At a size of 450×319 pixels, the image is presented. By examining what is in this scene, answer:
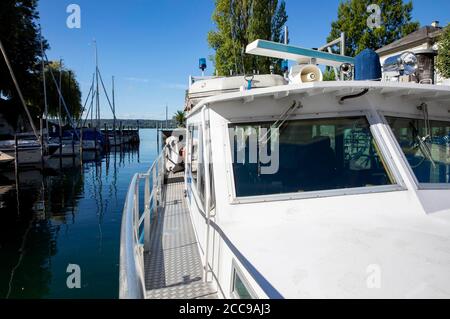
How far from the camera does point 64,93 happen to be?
51.5 m

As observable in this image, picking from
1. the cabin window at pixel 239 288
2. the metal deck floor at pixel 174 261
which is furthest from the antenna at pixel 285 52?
the cabin window at pixel 239 288

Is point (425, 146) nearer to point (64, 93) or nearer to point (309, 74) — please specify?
point (309, 74)

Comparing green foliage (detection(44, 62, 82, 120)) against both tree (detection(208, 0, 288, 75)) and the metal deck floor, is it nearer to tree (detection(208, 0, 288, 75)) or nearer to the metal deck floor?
tree (detection(208, 0, 288, 75))

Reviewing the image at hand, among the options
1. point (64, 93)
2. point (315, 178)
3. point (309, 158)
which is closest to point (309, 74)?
point (309, 158)

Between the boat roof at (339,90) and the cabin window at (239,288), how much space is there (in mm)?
1750

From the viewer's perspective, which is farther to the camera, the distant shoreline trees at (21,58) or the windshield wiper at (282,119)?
the distant shoreline trees at (21,58)

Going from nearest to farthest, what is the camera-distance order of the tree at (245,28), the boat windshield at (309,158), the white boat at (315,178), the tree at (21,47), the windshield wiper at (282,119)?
1. the white boat at (315,178)
2. the boat windshield at (309,158)
3. the windshield wiper at (282,119)
4. the tree at (245,28)
5. the tree at (21,47)

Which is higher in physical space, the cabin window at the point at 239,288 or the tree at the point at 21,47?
the tree at the point at 21,47

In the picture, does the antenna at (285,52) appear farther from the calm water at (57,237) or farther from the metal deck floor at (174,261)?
the calm water at (57,237)

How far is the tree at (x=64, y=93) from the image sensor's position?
4778 cm

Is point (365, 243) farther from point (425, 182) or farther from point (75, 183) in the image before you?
point (75, 183)

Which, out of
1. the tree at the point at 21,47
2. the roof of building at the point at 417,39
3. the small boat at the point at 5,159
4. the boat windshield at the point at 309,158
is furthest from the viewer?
the tree at the point at 21,47

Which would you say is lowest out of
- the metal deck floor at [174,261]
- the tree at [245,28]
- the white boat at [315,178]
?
the metal deck floor at [174,261]

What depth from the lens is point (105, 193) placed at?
18297mm
